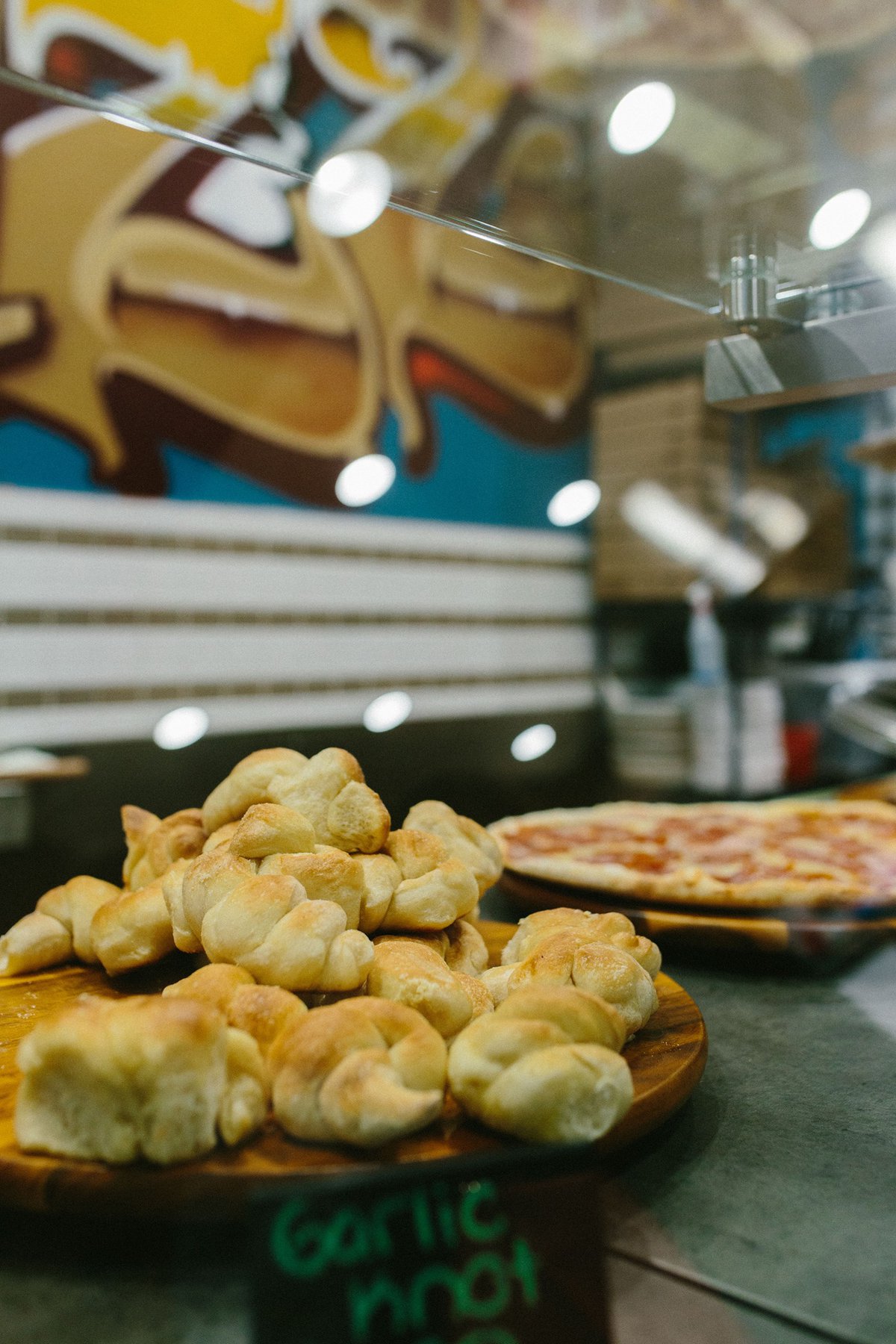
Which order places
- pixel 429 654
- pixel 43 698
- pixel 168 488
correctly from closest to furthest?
pixel 43 698, pixel 168 488, pixel 429 654

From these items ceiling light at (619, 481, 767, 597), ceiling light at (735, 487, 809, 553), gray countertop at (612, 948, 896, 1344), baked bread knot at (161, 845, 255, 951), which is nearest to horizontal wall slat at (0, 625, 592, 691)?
ceiling light at (619, 481, 767, 597)

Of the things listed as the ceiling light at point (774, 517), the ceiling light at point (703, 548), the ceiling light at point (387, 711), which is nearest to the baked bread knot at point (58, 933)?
the ceiling light at point (387, 711)

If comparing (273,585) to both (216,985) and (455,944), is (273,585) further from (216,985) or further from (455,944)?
(216,985)

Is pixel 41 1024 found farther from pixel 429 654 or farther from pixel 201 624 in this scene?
pixel 429 654

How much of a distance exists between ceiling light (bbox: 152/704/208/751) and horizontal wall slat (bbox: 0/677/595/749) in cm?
2

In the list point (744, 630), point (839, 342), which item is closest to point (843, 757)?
point (744, 630)

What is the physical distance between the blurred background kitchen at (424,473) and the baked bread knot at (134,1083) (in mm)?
1139

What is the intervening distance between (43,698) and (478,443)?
96.9 inches

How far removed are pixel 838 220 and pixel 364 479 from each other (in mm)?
3406

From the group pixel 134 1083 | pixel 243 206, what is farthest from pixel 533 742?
pixel 134 1083

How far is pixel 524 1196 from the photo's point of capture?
0.58m

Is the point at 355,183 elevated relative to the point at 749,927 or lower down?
elevated

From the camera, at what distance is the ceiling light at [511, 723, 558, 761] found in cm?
489

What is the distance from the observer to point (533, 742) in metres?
5.06
